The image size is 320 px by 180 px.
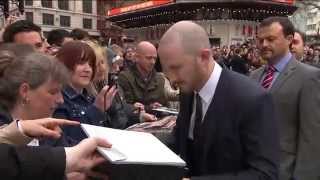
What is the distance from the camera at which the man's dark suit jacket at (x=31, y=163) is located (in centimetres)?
174

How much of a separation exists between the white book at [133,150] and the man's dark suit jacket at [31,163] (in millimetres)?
171

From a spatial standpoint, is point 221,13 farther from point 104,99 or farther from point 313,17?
point 313,17

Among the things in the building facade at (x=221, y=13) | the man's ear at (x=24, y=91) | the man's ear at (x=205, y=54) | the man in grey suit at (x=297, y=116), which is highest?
the building facade at (x=221, y=13)

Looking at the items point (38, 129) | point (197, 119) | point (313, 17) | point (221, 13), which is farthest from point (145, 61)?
point (313, 17)

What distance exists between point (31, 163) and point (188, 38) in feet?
3.11

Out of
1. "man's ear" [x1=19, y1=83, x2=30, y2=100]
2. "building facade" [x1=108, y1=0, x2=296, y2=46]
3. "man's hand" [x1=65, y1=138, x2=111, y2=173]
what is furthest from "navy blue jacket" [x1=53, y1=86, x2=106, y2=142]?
"building facade" [x1=108, y1=0, x2=296, y2=46]

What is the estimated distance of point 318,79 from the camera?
3.94 meters

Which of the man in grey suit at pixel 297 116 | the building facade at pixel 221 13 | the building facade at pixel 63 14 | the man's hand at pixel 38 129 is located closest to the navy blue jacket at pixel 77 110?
the man's hand at pixel 38 129

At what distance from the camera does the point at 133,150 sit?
6.21 ft

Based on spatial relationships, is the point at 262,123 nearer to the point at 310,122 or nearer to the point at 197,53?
the point at 197,53

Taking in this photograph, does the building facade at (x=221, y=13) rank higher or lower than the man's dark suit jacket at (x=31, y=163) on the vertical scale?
higher

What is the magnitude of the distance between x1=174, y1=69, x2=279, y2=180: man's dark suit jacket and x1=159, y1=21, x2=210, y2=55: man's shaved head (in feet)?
0.76

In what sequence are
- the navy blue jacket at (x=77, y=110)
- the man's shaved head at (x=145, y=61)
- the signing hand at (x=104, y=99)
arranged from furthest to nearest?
the man's shaved head at (x=145, y=61), the signing hand at (x=104, y=99), the navy blue jacket at (x=77, y=110)

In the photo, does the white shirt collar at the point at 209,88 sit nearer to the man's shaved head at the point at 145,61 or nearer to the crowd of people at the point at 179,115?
the crowd of people at the point at 179,115
